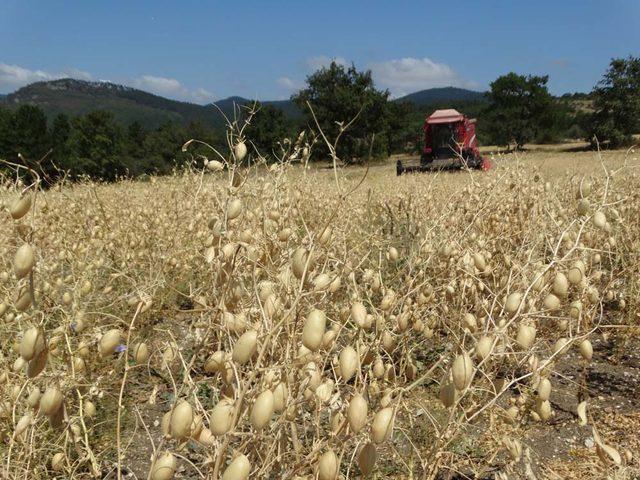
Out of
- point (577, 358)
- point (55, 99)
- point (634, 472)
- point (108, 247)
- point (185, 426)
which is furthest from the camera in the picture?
point (55, 99)

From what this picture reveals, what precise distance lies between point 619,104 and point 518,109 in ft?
20.8

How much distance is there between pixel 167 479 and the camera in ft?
2.47

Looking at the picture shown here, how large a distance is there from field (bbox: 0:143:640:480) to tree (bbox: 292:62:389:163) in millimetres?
24428

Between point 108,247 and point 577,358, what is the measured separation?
2627 millimetres

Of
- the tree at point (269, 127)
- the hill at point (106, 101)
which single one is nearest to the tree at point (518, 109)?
the tree at point (269, 127)

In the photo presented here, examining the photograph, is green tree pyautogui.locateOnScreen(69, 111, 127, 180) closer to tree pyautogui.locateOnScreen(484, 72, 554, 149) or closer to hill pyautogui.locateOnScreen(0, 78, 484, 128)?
tree pyautogui.locateOnScreen(484, 72, 554, 149)

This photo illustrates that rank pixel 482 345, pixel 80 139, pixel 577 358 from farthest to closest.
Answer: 1. pixel 80 139
2. pixel 577 358
3. pixel 482 345

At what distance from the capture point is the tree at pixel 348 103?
92.4 ft

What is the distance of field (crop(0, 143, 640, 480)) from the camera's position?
33.9 inches

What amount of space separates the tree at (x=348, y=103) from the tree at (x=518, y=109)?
9.89m

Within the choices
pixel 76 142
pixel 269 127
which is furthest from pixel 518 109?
pixel 76 142

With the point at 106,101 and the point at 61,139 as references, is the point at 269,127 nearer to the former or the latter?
the point at 61,139

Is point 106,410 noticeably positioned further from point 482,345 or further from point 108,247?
point 482,345

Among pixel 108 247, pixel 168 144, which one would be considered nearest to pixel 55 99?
pixel 168 144
